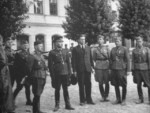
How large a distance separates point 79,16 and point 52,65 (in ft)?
39.2

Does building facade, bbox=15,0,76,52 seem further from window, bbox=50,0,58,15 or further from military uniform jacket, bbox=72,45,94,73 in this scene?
military uniform jacket, bbox=72,45,94,73

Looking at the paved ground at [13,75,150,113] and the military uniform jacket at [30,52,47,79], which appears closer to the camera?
the military uniform jacket at [30,52,47,79]

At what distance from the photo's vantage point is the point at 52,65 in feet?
26.8

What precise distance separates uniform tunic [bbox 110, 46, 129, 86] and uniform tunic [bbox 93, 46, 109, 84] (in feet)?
1.07

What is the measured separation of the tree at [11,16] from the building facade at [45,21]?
10803mm

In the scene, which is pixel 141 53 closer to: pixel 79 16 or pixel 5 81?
pixel 5 81

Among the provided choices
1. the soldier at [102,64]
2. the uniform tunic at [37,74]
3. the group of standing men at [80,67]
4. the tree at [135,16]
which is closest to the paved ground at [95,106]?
the group of standing men at [80,67]

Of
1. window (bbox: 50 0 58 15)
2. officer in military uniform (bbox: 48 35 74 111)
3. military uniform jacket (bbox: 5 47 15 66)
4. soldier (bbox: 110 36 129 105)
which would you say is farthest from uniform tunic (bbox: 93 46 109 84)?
window (bbox: 50 0 58 15)

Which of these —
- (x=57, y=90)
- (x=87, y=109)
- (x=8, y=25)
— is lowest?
(x=87, y=109)

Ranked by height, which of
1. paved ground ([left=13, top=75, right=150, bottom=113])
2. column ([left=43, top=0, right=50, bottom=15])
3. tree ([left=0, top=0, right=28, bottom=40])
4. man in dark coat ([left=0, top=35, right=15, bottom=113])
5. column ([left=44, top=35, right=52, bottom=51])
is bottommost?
paved ground ([left=13, top=75, right=150, bottom=113])

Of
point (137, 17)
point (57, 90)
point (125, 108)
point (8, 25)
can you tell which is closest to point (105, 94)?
point (125, 108)

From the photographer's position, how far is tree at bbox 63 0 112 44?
19250 millimetres

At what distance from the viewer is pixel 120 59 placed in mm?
8844

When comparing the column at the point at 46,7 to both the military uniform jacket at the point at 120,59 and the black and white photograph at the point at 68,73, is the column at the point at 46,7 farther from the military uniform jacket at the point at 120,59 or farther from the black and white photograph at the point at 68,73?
the military uniform jacket at the point at 120,59
